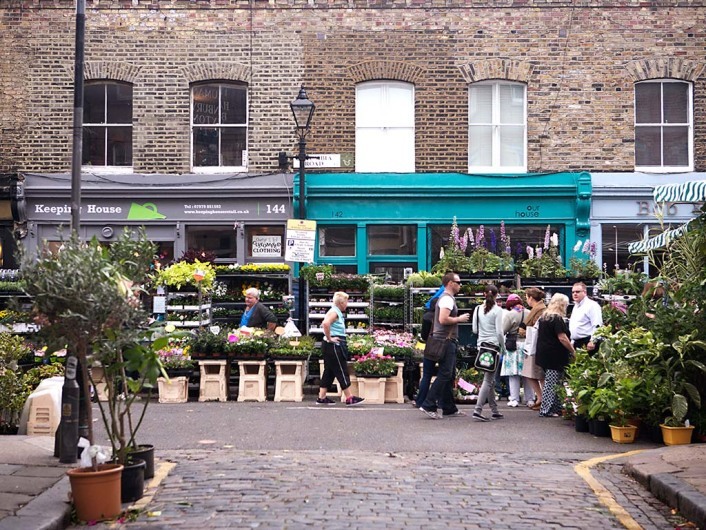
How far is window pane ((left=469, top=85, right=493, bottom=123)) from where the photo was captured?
20562 mm

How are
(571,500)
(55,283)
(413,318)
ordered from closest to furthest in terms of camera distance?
(55,283) < (571,500) < (413,318)

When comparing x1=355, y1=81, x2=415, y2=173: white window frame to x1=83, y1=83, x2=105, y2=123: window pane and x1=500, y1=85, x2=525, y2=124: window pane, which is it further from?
x1=83, y1=83, x2=105, y2=123: window pane

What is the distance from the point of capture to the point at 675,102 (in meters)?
20.6

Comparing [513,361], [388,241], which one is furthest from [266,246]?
[513,361]

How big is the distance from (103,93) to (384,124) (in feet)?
20.7

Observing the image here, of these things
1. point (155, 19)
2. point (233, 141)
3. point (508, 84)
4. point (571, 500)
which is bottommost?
point (571, 500)

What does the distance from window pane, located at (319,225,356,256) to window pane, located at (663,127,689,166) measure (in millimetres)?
7138

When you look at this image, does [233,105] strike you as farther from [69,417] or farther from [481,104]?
[69,417]

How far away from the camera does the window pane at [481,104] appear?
20.6 meters

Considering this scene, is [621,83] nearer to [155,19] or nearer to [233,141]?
[233,141]

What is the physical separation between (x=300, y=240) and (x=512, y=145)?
5.46 meters

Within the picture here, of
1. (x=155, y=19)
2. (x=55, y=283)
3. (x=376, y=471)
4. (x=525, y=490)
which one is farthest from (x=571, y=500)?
(x=155, y=19)

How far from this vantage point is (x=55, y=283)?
7.03 meters

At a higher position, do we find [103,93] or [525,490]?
[103,93]
